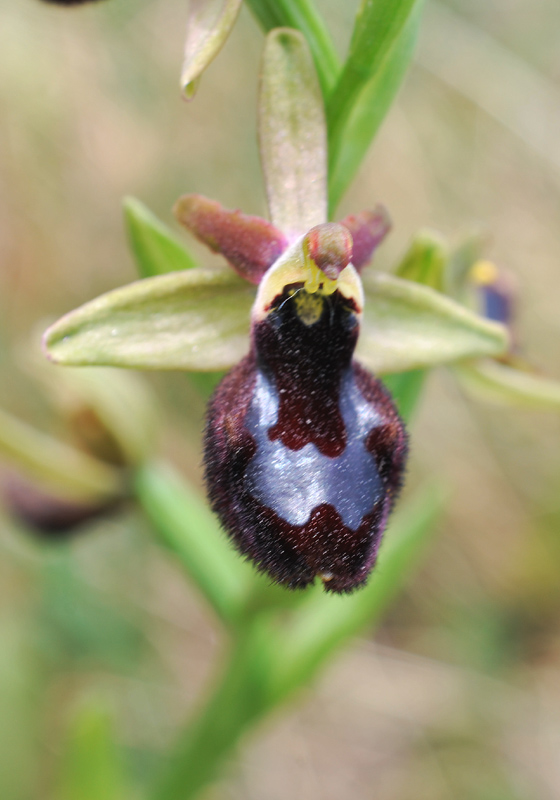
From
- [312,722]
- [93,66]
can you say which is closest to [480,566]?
[312,722]

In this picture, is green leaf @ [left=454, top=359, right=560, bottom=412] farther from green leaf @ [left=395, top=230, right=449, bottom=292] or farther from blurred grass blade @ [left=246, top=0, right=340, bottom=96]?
blurred grass blade @ [left=246, top=0, right=340, bottom=96]

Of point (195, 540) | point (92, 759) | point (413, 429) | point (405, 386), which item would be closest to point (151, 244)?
point (405, 386)

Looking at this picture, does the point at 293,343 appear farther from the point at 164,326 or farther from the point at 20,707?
the point at 20,707

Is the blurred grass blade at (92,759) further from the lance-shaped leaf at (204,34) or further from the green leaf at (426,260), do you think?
the lance-shaped leaf at (204,34)

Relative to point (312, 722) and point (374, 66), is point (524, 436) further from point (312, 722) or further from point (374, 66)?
point (374, 66)

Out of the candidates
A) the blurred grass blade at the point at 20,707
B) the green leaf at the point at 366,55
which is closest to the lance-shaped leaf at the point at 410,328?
the green leaf at the point at 366,55

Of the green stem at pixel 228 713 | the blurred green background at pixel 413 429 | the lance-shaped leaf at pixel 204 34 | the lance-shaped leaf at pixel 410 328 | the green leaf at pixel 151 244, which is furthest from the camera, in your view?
the blurred green background at pixel 413 429

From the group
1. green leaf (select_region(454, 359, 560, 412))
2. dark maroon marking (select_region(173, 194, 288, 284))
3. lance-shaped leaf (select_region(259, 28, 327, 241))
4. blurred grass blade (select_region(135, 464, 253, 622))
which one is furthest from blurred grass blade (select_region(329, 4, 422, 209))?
blurred grass blade (select_region(135, 464, 253, 622))
